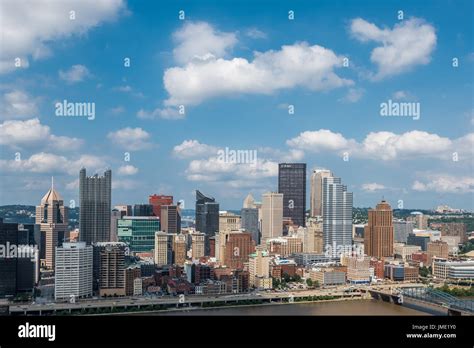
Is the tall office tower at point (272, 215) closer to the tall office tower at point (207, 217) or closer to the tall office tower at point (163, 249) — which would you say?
the tall office tower at point (207, 217)

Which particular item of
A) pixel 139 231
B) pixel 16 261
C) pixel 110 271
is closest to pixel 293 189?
pixel 139 231

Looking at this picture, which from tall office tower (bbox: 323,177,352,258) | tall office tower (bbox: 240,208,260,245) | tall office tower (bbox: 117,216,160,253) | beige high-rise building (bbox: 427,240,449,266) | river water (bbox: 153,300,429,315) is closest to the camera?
river water (bbox: 153,300,429,315)

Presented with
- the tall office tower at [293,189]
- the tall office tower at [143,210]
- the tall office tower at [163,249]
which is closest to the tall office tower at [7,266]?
the tall office tower at [163,249]

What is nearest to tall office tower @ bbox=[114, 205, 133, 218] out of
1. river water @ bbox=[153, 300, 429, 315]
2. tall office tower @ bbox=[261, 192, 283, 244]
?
tall office tower @ bbox=[261, 192, 283, 244]

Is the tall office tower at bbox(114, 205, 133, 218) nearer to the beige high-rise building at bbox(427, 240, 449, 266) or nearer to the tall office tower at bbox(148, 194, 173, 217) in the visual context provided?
the tall office tower at bbox(148, 194, 173, 217)
